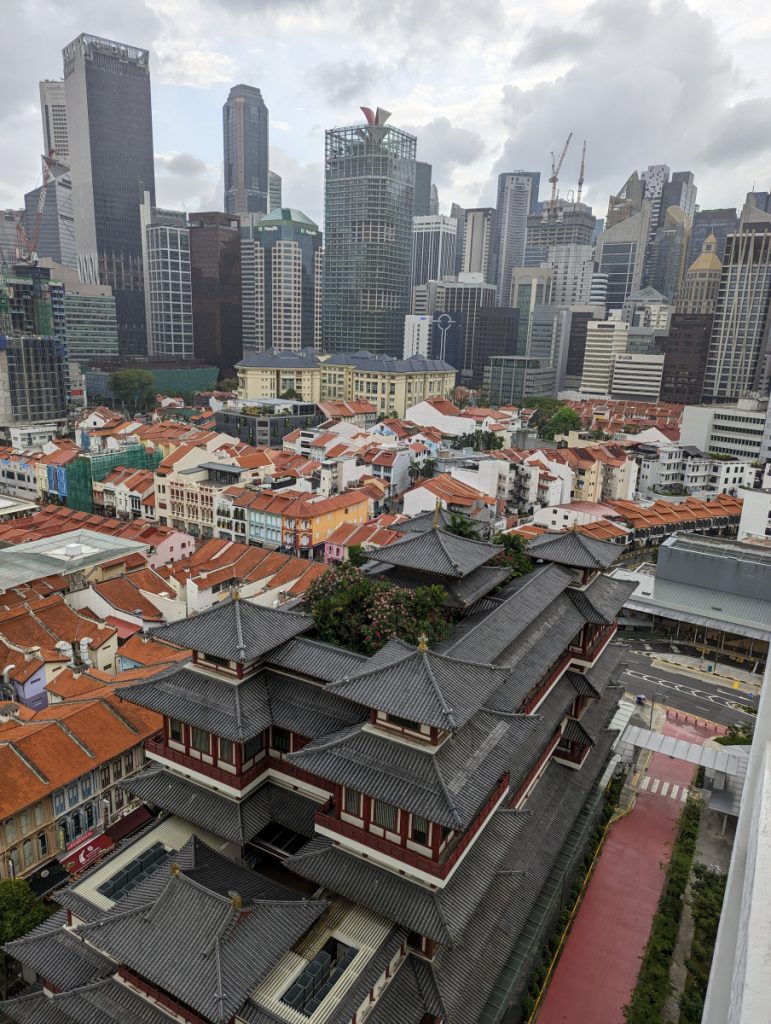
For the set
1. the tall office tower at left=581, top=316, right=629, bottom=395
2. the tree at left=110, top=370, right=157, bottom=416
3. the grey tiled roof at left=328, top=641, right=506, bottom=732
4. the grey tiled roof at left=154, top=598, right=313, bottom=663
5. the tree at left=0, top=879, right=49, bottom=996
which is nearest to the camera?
the grey tiled roof at left=328, top=641, right=506, bottom=732

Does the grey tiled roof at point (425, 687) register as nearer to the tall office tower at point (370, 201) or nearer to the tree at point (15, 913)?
the tree at point (15, 913)

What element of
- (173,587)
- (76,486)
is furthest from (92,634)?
(76,486)

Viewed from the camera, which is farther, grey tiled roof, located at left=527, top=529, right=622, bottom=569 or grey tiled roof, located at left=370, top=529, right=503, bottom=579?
grey tiled roof, located at left=527, top=529, right=622, bottom=569

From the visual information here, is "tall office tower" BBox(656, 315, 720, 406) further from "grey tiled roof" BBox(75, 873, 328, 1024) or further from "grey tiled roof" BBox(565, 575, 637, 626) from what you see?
"grey tiled roof" BBox(75, 873, 328, 1024)

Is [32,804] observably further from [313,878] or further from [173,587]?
[173,587]

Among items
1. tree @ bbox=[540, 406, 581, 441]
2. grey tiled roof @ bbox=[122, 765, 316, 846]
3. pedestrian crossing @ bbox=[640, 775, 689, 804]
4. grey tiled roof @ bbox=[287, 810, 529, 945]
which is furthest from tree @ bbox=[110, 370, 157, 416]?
grey tiled roof @ bbox=[287, 810, 529, 945]

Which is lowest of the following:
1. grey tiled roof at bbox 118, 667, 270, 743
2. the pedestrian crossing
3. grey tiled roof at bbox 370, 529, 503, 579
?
the pedestrian crossing

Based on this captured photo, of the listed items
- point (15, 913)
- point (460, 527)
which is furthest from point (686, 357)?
point (15, 913)

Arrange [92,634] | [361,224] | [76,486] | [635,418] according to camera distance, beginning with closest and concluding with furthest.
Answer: [92,634], [76,486], [635,418], [361,224]
